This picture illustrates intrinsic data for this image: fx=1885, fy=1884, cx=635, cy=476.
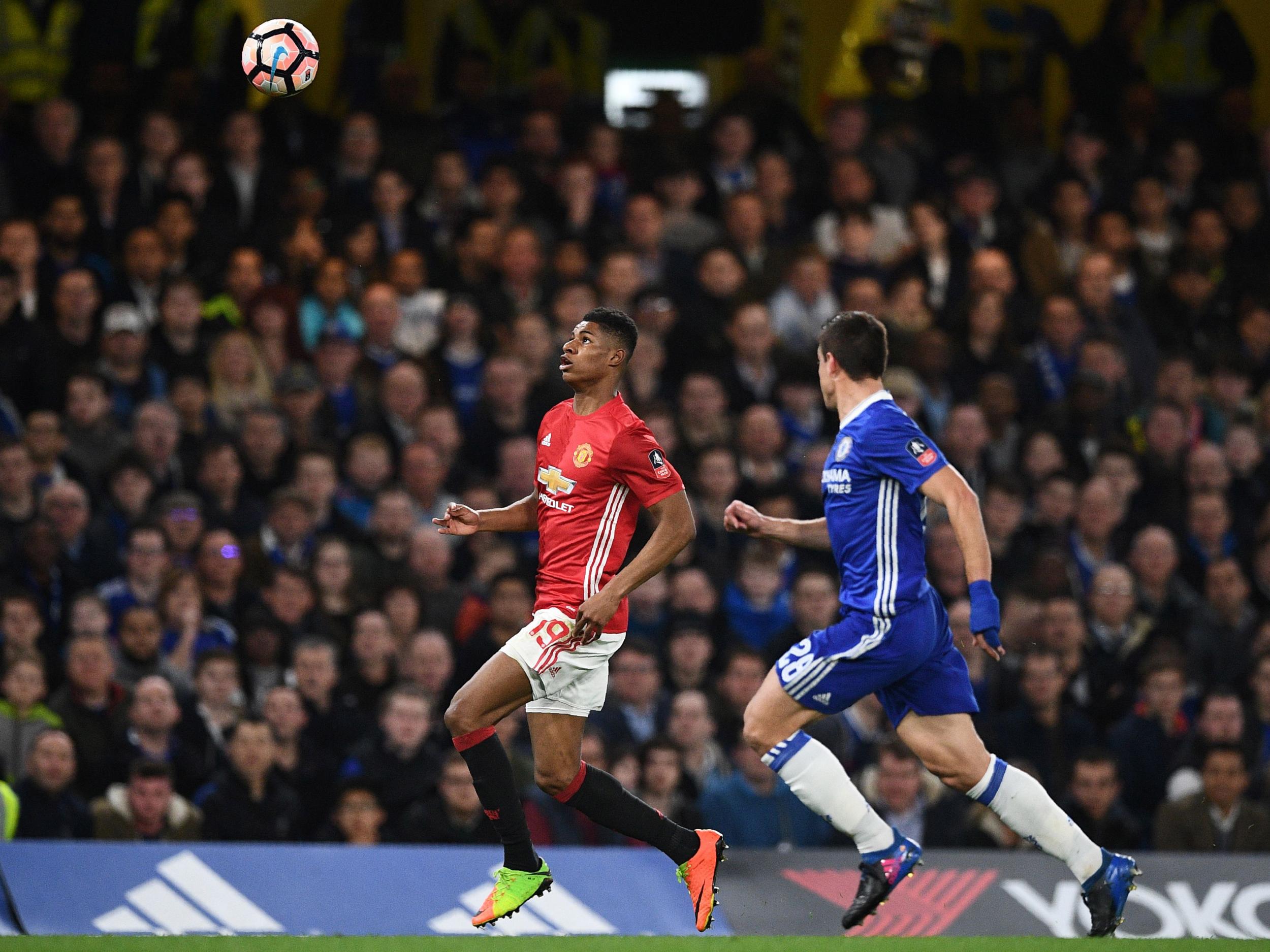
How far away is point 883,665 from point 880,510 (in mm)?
539

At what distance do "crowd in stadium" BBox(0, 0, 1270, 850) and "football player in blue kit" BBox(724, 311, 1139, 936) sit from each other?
2.72m

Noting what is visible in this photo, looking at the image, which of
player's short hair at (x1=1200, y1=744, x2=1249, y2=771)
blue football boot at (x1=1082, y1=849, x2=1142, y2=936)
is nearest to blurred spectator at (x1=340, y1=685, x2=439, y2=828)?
blue football boot at (x1=1082, y1=849, x2=1142, y2=936)

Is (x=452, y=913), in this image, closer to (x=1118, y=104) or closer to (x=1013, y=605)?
(x=1013, y=605)

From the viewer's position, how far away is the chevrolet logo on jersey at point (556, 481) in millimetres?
6945

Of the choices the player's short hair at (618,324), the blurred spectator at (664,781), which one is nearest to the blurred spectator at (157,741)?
the blurred spectator at (664,781)

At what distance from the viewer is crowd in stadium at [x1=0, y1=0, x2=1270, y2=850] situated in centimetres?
945

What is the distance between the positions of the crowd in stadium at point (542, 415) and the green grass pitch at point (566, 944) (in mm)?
2560

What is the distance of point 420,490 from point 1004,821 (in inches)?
188

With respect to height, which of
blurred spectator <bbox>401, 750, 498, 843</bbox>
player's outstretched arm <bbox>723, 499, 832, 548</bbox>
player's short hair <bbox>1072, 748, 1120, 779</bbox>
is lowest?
blurred spectator <bbox>401, 750, 498, 843</bbox>

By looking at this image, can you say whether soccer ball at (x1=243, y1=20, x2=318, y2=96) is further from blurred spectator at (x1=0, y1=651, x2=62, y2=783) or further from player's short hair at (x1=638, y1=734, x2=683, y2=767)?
player's short hair at (x1=638, y1=734, x2=683, y2=767)

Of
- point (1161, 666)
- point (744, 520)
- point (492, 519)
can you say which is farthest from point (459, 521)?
point (1161, 666)

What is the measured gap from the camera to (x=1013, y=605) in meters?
10.6

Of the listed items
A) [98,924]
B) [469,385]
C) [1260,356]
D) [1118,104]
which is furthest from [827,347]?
[1118,104]

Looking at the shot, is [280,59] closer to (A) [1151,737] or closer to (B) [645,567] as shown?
(B) [645,567]
